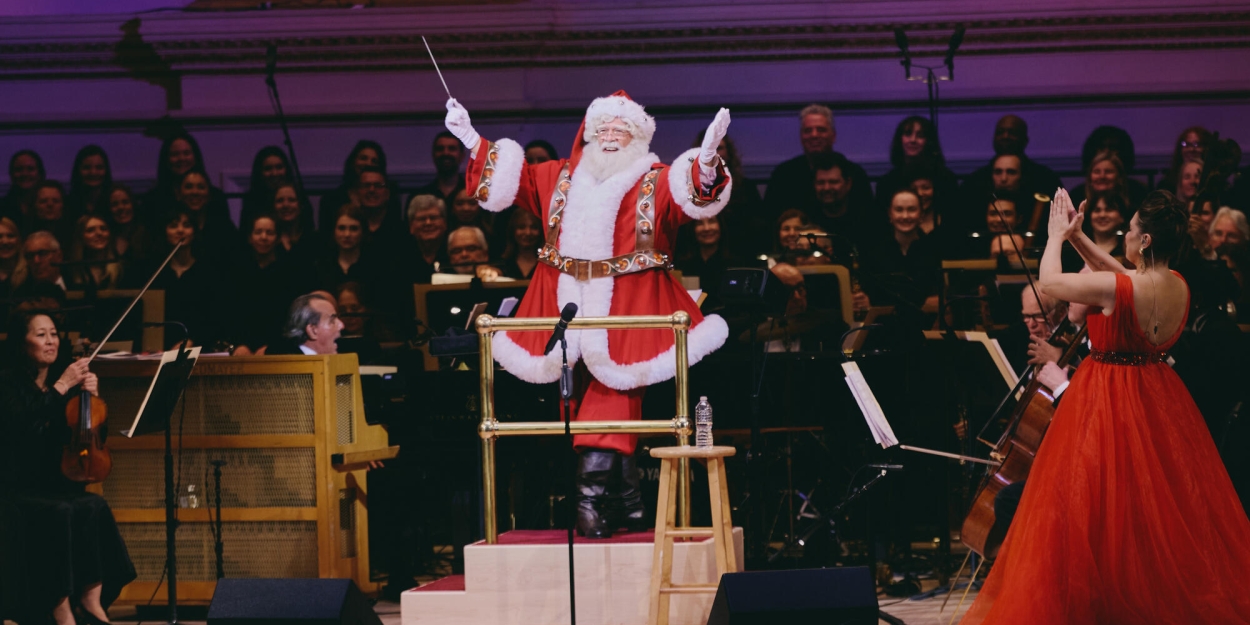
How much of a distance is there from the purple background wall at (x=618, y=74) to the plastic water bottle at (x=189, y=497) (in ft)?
12.7

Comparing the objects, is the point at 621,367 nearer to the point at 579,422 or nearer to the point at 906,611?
the point at 579,422

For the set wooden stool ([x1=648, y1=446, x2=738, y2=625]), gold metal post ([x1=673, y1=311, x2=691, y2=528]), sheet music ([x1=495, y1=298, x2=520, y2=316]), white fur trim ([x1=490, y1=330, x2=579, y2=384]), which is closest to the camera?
wooden stool ([x1=648, y1=446, x2=738, y2=625])

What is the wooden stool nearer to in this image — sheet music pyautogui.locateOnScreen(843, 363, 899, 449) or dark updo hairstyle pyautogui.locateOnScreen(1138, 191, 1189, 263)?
sheet music pyautogui.locateOnScreen(843, 363, 899, 449)

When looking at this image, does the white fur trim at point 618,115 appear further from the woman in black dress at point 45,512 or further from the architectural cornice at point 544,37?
the architectural cornice at point 544,37

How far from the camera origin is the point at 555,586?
4914mm

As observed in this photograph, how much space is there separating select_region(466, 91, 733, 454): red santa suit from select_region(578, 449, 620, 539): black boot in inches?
1.9

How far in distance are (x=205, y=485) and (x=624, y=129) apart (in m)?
2.35

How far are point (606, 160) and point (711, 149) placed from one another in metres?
0.61

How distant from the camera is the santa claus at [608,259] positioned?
5258mm

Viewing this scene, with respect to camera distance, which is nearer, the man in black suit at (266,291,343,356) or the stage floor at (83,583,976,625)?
the stage floor at (83,583,976,625)

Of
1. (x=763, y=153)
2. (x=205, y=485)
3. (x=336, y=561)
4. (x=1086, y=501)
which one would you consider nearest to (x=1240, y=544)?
(x=1086, y=501)

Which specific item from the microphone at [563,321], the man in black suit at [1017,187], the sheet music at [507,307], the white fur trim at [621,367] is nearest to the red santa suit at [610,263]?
the white fur trim at [621,367]

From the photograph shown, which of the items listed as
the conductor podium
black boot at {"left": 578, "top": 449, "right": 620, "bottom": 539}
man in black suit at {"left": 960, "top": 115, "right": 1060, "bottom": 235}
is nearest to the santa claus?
black boot at {"left": 578, "top": 449, "right": 620, "bottom": 539}

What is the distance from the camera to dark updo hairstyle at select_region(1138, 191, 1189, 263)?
4344mm
